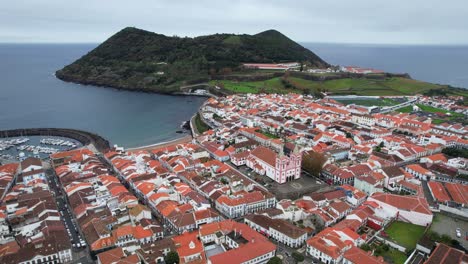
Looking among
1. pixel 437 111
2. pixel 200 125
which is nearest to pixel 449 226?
pixel 200 125

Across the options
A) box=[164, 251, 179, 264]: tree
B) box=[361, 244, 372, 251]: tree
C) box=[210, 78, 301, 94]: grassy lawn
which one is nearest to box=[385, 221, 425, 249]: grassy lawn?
box=[361, 244, 372, 251]: tree

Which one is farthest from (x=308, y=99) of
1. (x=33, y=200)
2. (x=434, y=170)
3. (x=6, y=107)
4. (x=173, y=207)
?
(x=6, y=107)

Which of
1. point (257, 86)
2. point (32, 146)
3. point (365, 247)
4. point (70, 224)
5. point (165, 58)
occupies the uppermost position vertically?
point (165, 58)

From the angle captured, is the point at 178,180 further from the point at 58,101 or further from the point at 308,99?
the point at 58,101

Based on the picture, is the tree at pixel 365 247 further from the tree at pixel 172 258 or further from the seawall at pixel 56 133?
the seawall at pixel 56 133

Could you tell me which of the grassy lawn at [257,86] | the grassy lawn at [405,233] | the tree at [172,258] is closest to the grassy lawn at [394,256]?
the grassy lawn at [405,233]

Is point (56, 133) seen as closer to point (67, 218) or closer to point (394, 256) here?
point (67, 218)

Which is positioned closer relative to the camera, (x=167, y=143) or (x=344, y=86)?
(x=167, y=143)
